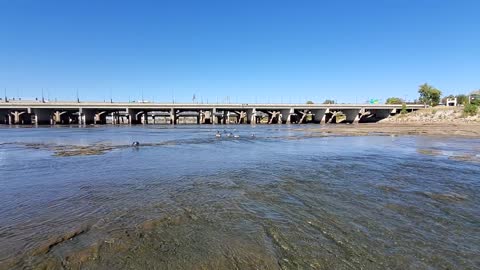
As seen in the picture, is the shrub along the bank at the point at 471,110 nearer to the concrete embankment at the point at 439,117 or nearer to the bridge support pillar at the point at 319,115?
the concrete embankment at the point at 439,117

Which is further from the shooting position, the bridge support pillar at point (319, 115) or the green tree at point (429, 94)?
the green tree at point (429, 94)

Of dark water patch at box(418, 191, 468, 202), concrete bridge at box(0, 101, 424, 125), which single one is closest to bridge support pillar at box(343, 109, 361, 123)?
concrete bridge at box(0, 101, 424, 125)

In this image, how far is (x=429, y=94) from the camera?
12825 cm

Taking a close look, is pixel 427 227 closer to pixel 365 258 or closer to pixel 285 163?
pixel 365 258

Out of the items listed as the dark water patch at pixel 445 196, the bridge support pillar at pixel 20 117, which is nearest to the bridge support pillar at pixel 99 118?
the bridge support pillar at pixel 20 117

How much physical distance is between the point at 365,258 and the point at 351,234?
3.50 ft

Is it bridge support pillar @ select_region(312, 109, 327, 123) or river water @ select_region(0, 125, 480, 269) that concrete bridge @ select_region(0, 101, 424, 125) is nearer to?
bridge support pillar @ select_region(312, 109, 327, 123)

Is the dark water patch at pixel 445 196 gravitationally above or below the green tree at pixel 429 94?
below

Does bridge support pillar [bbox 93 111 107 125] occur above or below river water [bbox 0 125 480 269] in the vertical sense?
above

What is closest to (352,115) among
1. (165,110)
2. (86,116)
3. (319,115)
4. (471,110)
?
(319,115)

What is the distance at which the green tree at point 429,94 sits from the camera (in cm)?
12600

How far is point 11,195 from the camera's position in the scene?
9.43 meters

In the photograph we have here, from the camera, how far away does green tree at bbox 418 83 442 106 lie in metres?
126

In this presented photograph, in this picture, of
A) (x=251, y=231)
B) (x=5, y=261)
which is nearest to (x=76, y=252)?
(x=5, y=261)
